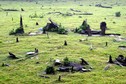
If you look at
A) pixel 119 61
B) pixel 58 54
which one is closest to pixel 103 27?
pixel 58 54

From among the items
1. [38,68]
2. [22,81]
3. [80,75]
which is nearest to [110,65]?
[80,75]

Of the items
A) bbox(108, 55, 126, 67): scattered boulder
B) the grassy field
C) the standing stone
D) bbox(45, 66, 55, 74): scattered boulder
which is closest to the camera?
the grassy field

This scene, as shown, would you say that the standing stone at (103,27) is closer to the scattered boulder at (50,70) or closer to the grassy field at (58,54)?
the grassy field at (58,54)

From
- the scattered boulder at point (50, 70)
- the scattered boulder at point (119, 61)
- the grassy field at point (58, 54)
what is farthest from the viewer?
the scattered boulder at point (119, 61)

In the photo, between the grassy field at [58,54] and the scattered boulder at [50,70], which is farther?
the scattered boulder at [50,70]

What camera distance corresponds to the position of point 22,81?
26297 mm

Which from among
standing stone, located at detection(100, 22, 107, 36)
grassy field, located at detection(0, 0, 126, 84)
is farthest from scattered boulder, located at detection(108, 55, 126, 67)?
standing stone, located at detection(100, 22, 107, 36)

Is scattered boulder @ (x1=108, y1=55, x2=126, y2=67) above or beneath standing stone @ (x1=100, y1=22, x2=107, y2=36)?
beneath

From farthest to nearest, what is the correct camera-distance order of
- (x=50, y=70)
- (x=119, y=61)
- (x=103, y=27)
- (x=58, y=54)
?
(x=103, y=27)
(x=58, y=54)
(x=119, y=61)
(x=50, y=70)

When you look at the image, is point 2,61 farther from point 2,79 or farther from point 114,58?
point 114,58

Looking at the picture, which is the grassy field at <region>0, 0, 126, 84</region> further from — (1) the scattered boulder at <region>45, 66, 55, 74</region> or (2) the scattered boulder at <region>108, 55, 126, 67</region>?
(2) the scattered boulder at <region>108, 55, 126, 67</region>

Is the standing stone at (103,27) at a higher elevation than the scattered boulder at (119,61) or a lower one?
higher

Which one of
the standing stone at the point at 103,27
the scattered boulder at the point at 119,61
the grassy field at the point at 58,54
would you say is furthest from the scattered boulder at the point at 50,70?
the standing stone at the point at 103,27

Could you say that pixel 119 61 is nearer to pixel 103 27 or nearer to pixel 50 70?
pixel 50 70
